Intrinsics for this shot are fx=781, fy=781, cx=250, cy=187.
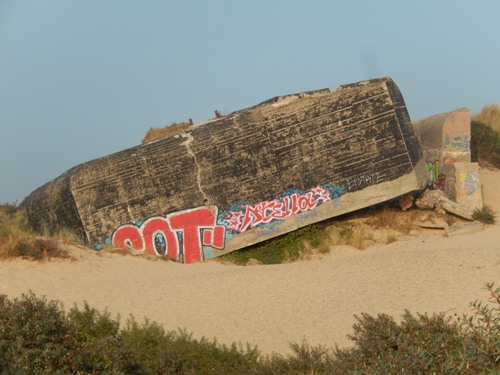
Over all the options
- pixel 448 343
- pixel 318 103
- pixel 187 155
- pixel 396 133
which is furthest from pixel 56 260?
pixel 448 343

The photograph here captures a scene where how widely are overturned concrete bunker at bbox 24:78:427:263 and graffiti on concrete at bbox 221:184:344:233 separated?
0.02 metres

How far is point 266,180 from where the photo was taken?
51.6 ft

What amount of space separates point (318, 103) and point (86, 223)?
208 inches

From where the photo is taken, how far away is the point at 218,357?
869 centimetres

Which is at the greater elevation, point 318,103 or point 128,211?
point 318,103

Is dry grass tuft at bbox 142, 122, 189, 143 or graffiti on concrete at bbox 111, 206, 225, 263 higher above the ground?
dry grass tuft at bbox 142, 122, 189, 143

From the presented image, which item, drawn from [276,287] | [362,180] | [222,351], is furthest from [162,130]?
[222,351]

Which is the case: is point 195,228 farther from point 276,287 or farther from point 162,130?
point 162,130

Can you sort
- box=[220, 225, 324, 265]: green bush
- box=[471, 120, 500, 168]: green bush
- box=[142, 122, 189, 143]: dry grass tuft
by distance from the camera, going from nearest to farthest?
box=[220, 225, 324, 265]: green bush, box=[471, 120, 500, 168]: green bush, box=[142, 122, 189, 143]: dry grass tuft

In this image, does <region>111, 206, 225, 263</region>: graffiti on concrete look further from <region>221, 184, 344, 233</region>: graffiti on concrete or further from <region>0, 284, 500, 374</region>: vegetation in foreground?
<region>0, 284, 500, 374</region>: vegetation in foreground

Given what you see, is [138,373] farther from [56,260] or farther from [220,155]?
[220,155]

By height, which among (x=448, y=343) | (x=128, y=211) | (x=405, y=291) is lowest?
(x=405, y=291)

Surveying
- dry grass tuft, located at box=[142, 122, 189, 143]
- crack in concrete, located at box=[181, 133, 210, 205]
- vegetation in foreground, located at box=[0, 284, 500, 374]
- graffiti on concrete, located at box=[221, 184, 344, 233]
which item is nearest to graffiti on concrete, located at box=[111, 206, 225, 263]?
crack in concrete, located at box=[181, 133, 210, 205]

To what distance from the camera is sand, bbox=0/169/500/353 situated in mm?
10586
